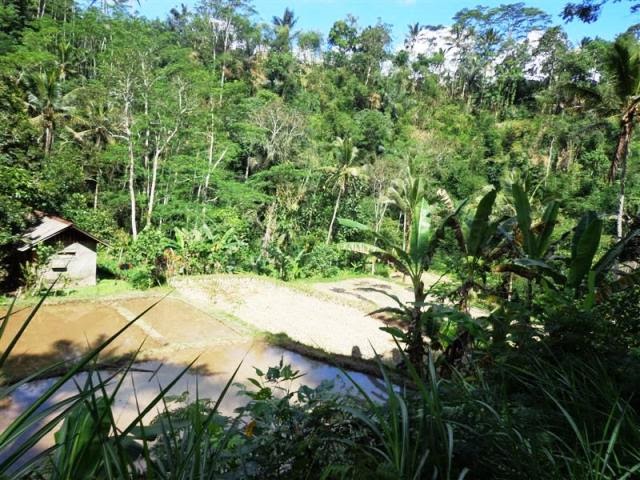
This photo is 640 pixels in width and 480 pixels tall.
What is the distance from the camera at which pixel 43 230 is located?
34.8 ft

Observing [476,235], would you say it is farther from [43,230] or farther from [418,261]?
[43,230]

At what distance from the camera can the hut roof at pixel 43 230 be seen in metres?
9.96

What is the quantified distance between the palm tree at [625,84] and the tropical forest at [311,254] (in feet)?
0.20

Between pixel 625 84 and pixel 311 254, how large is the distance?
10490 mm

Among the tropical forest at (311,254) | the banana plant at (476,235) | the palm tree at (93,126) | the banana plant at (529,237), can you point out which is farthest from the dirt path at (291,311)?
the palm tree at (93,126)

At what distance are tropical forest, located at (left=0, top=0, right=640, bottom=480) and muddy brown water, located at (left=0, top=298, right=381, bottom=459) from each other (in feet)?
0.21

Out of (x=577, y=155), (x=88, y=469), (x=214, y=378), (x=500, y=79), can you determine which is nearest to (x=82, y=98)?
(x=214, y=378)

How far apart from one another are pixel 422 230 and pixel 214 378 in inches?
142

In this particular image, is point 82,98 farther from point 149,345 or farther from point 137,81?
point 149,345

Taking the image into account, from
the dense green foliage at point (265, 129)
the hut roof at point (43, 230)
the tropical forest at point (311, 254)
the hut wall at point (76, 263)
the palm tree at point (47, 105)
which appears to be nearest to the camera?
the tropical forest at point (311, 254)

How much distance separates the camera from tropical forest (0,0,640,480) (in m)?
1.27

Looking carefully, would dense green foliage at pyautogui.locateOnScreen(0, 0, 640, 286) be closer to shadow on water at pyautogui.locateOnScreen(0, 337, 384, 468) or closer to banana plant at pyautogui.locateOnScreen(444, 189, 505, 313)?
shadow on water at pyautogui.locateOnScreen(0, 337, 384, 468)

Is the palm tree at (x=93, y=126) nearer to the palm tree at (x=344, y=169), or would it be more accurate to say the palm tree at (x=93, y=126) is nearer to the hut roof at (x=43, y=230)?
the hut roof at (x=43, y=230)

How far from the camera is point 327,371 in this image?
6.25 metres
